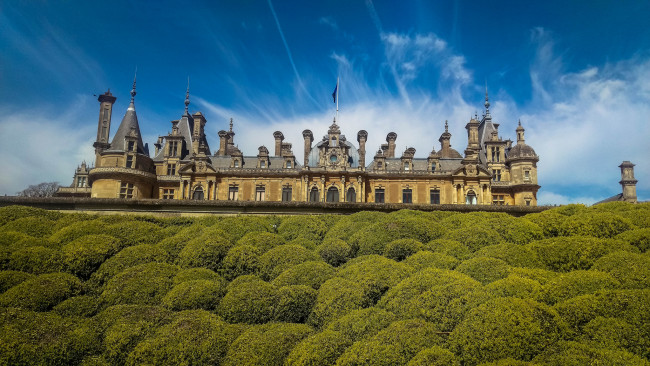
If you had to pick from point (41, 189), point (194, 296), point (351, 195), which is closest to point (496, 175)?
point (351, 195)

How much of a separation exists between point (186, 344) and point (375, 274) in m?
4.61

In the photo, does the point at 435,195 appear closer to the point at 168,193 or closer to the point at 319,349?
the point at 168,193

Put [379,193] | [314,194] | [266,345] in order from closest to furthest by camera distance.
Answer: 1. [266,345]
2. [314,194]
3. [379,193]

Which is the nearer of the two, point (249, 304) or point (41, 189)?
point (249, 304)

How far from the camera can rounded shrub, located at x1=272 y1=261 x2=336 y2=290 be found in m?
10.7

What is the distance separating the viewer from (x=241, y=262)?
12.2 metres

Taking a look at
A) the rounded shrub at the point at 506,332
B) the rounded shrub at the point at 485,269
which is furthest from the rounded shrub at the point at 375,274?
the rounded shrub at the point at 506,332

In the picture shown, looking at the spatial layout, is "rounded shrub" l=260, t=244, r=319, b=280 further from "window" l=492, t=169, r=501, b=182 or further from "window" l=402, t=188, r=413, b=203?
"window" l=492, t=169, r=501, b=182

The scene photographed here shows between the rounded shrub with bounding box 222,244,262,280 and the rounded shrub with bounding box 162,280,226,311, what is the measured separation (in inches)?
53.2

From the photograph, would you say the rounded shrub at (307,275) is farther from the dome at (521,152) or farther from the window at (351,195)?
the dome at (521,152)

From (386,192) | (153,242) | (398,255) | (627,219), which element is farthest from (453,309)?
(386,192)

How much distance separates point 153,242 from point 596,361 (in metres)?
13.2

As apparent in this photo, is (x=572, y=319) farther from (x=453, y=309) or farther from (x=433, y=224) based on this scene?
(x=433, y=224)

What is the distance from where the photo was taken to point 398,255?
11.7 metres
